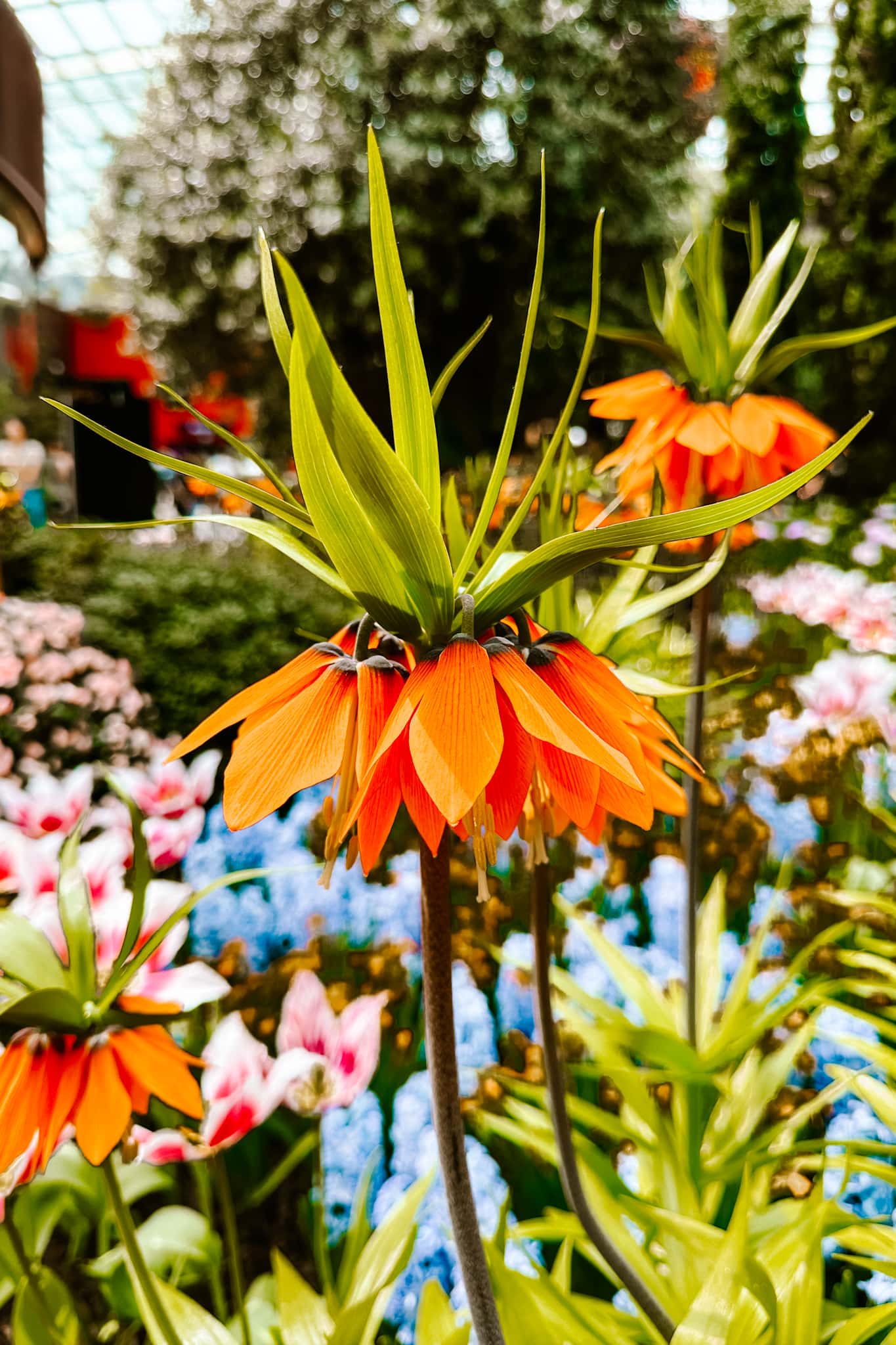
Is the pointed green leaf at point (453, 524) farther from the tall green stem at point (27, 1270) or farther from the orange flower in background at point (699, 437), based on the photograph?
the tall green stem at point (27, 1270)

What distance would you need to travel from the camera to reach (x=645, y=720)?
44cm

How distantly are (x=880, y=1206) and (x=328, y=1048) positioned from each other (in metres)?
0.57

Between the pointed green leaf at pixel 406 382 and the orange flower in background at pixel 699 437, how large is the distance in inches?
19.3

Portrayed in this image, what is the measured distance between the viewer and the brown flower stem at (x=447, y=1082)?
446 mm

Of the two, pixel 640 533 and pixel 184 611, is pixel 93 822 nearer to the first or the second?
pixel 640 533

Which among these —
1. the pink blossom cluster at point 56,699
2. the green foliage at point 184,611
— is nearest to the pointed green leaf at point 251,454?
the pink blossom cluster at point 56,699

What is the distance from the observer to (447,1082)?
0.46 meters

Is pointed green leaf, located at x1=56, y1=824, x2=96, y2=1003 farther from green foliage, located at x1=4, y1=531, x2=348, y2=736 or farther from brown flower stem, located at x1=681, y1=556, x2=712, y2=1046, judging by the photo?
green foliage, located at x1=4, y1=531, x2=348, y2=736

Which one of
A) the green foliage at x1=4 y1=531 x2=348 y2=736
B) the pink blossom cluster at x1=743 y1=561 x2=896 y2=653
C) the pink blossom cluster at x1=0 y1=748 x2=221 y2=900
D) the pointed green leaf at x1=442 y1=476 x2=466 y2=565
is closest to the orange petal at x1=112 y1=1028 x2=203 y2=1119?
the pink blossom cluster at x1=0 y1=748 x2=221 y2=900

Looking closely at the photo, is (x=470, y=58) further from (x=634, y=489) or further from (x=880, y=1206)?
(x=880, y=1206)

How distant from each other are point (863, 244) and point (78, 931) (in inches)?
236

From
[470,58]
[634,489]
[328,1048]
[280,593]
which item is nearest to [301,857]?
[328,1048]

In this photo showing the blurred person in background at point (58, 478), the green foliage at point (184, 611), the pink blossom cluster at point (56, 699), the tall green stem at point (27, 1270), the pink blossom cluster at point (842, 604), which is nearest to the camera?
the tall green stem at point (27, 1270)

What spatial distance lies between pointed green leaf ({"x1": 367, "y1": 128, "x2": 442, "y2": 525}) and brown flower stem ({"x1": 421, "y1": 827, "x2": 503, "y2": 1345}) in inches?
6.6
